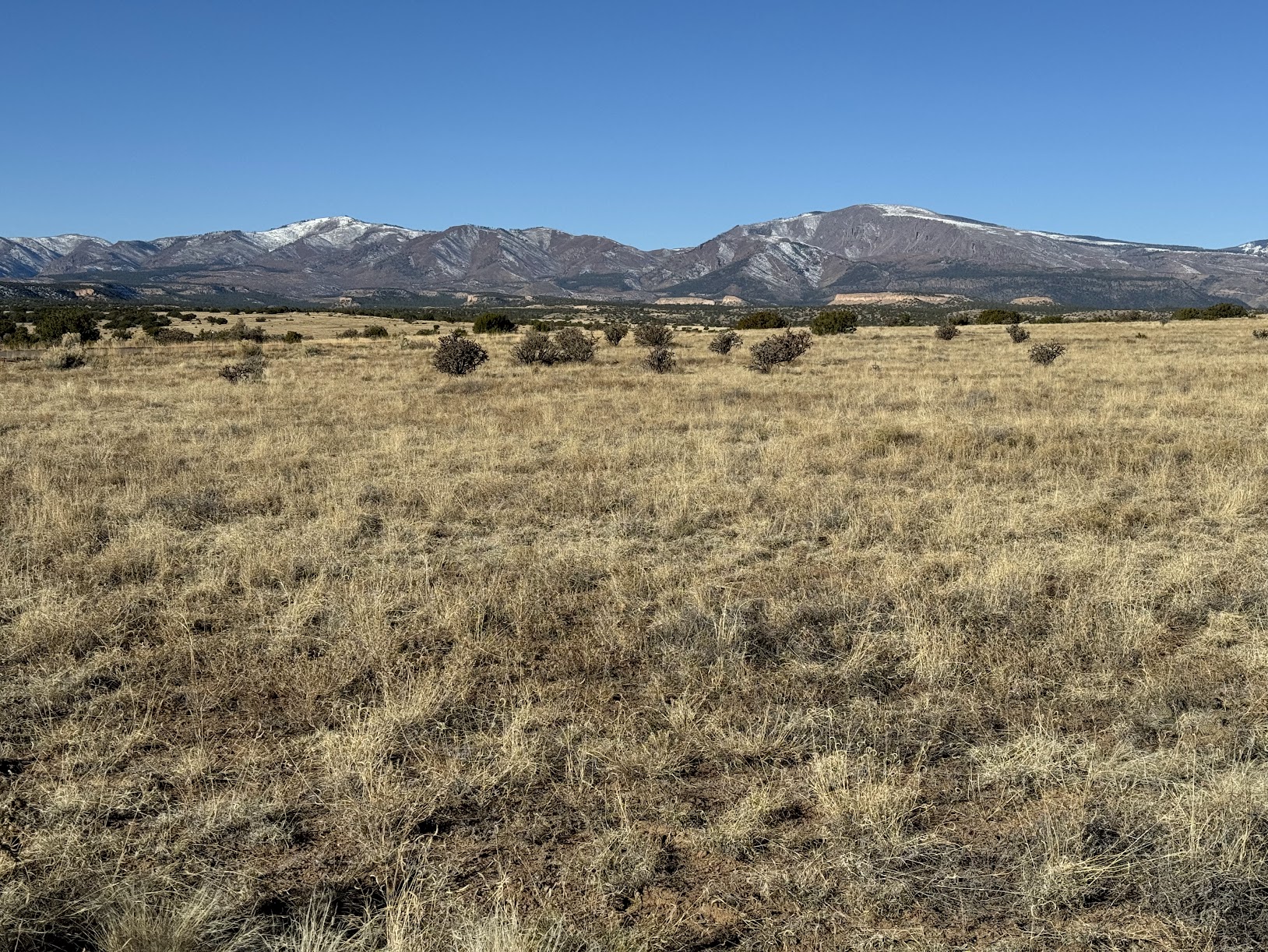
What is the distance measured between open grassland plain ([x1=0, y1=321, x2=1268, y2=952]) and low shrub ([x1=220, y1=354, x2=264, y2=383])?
12.3m

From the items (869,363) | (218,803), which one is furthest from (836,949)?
(869,363)

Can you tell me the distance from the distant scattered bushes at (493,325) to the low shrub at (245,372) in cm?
2195

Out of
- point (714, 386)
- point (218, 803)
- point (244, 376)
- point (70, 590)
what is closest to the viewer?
point (218, 803)

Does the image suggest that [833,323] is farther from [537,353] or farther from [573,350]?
[537,353]

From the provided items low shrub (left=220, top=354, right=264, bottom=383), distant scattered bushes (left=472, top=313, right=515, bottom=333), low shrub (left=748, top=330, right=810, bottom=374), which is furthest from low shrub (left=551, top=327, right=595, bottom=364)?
distant scattered bushes (left=472, top=313, right=515, bottom=333)

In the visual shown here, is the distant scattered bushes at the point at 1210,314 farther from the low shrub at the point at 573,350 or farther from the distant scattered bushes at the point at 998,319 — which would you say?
the low shrub at the point at 573,350

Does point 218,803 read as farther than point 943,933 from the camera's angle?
Yes

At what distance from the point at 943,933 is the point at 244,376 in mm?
23891

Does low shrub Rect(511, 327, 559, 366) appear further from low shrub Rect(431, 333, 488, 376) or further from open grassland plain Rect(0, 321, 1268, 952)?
open grassland plain Rect(0, 321, 1268, 952)

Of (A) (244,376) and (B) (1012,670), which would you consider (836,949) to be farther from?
(A) (244,376)

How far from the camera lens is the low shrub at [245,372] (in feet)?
72.6

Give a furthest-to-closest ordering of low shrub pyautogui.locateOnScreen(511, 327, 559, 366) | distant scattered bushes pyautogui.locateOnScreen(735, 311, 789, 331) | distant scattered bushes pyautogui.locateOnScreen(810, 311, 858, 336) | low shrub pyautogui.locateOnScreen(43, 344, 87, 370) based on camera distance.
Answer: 1. distant scattered bushes pyautogui.locateOnScreen(735, 311, 789, 331)
2. distant scattered bushes pyautogui.locateOnScreen(810, 311, 858, 336)
3. low shrub pyautogui.locateOnScreen(511, 327, 559, 366)
4. low shrub pyautogui.locateOnScreen(43, 344, 87, 370)

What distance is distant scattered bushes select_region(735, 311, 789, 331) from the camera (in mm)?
51719

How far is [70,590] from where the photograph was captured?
589 cm
